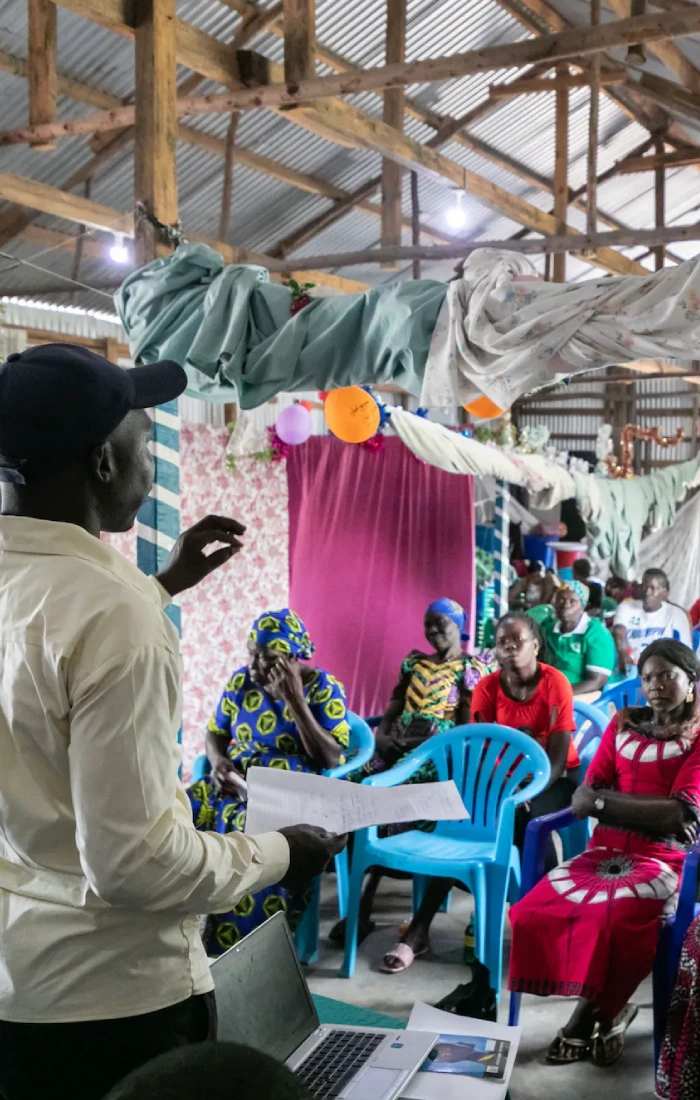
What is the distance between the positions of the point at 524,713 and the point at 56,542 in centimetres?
313

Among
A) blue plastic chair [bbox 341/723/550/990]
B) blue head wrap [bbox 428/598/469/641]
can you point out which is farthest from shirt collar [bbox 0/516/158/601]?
blue head wrap [bbox 428/598/469/641]

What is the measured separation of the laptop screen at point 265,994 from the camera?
5.22 ft

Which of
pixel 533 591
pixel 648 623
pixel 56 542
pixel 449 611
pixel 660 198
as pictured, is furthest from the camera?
pixel 660 198

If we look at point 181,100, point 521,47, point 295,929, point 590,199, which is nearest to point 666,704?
point 295,929

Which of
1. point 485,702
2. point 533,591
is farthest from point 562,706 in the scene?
point 533,591

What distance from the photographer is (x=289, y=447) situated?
6699 mm

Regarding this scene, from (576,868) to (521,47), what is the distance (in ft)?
10.2

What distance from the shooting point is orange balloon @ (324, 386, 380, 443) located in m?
4.96

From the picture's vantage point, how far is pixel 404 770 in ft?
13.2

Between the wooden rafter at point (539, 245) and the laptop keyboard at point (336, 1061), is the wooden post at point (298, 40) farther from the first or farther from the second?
the laptop keyboard at point (336, 1061)

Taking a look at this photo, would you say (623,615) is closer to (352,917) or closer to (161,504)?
(352,917)

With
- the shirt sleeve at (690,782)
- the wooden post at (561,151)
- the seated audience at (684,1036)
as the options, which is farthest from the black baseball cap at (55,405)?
the wooden post at (561,151)

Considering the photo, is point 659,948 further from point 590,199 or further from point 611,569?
point 611,569

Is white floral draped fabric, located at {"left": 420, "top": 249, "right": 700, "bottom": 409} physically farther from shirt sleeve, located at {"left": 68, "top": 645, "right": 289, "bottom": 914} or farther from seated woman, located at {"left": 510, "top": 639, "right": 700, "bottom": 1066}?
shirt sleeve, located at {"left": 68, "top": 645, "right": 289, "bottom": 914}
